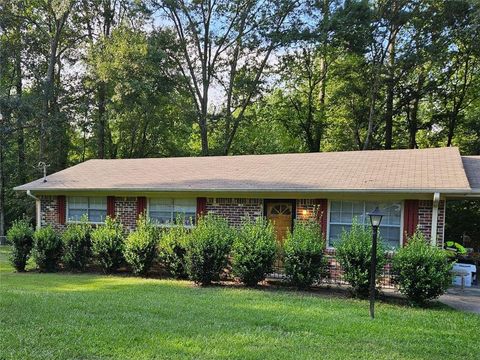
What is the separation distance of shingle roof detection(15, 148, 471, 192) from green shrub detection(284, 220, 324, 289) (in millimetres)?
1526

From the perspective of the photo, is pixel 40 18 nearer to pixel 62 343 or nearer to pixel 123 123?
pixel 123 123

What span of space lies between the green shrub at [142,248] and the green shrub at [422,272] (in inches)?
235

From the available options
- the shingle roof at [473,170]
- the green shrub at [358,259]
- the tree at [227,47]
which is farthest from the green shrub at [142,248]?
the tree at [227,47]

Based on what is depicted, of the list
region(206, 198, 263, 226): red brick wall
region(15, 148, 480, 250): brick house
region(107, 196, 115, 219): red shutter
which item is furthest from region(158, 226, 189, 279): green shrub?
region(107, 196, 115, 219): red shutter

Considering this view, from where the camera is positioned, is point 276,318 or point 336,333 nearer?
point 336,333

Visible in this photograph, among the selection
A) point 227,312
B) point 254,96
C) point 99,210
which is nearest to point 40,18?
point 254,96

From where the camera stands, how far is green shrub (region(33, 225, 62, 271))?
11922 mm

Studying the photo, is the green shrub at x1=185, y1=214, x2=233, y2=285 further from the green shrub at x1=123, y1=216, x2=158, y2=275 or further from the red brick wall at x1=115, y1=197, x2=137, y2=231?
the red brick wall at x1=115, y1=197, x2=137, y2=231

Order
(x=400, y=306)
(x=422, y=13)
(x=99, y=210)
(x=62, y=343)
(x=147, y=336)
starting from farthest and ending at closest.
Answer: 1. (x=422, y=13)
2. (x=99, y=210)
3. (x=400, y=306)
4. (x=147, y=336)
5. (x=62, y=343)

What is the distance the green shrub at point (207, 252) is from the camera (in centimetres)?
927

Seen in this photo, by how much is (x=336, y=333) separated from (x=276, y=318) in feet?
3.29

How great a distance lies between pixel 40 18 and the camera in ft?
81.6

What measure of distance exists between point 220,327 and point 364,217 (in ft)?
18.9

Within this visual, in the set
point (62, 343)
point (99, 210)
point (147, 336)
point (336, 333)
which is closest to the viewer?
point (62, 343)
